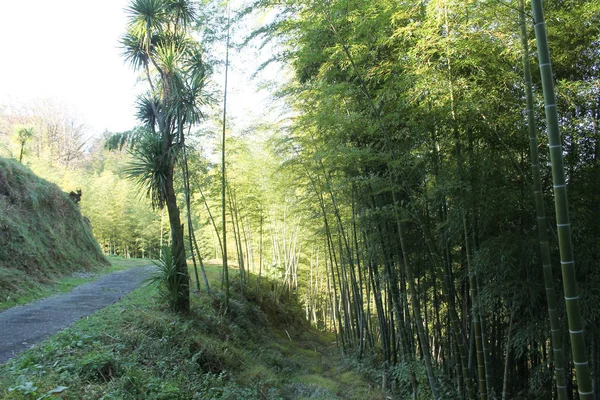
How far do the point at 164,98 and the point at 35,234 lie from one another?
5768 millimetres

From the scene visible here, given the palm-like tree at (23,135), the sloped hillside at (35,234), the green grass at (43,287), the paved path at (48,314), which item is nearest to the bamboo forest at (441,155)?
the paved path at (48,314)

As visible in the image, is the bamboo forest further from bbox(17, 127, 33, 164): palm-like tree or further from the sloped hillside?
bbox(17, 127, 33, 164): palm-like tree

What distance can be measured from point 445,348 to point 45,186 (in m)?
12.0

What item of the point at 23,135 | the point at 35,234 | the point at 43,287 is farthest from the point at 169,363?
the point at 23,135

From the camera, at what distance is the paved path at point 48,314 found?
4.07 meters

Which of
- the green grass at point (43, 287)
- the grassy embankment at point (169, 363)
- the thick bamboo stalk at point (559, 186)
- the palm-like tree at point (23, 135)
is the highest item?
the palm-like tree at point (23, 135)

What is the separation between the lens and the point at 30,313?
5.41 m

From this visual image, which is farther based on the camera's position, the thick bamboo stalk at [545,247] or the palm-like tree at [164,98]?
the palm-like tree at [164,98]

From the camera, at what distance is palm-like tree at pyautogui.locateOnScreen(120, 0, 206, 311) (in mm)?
6188

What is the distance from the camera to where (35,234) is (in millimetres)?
Result: 9234

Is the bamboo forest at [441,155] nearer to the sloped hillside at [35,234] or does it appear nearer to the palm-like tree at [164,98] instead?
the palm-like tree at [164,98]

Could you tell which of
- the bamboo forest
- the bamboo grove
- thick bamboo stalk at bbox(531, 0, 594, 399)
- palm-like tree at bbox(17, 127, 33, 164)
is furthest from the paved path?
palm-like tree at bbox(17, 127, 33, 164)

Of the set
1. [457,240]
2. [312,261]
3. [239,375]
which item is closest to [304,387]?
[239,375]

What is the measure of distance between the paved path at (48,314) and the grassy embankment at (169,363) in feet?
0.83
